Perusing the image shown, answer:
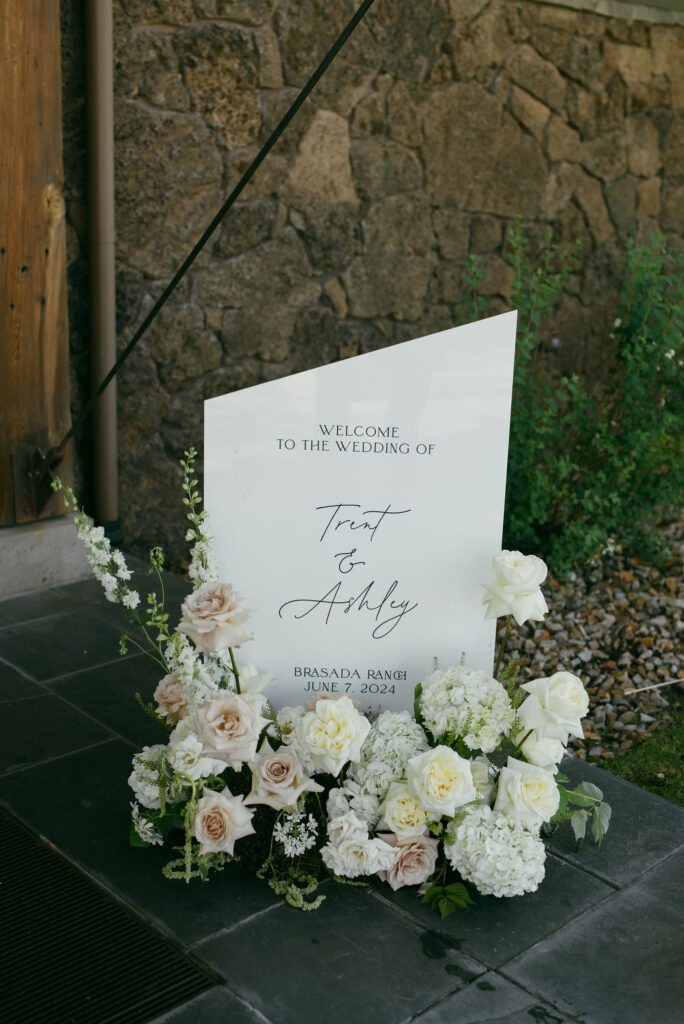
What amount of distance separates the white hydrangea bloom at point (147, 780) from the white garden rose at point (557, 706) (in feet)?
2.22

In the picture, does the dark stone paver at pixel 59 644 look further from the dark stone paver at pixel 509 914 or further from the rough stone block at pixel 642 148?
the rough stone block at pixel 642 148

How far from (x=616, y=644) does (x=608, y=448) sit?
0.83m

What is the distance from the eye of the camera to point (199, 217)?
3.65 metres

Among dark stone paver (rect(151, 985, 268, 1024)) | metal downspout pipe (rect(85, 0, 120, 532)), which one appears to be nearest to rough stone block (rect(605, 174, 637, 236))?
metal downspout pipe (rect(85, 0, 120, 532))

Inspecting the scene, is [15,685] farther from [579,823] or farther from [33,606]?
[579,823]

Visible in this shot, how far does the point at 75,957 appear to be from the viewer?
1710 millimetres

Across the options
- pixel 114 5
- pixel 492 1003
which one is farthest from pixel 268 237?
pixel 492 1003

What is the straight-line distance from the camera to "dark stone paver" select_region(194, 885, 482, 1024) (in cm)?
161

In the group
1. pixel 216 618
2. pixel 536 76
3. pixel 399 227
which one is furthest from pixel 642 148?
pixel 216 618

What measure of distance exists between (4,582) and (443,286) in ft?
7.69

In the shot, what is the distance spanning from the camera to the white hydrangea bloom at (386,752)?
1.92 meters

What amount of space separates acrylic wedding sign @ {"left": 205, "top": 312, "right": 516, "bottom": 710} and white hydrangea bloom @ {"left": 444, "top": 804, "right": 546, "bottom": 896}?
1.22 ft

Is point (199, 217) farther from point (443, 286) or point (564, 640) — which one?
point (564, 640)

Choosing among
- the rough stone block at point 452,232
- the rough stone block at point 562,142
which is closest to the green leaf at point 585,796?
the rough stone block at point 452,232
